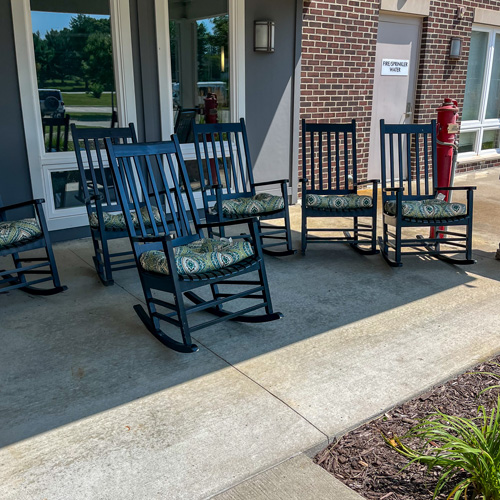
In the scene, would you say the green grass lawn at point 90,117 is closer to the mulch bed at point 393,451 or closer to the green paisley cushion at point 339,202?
the green paisley cushion at point 339,202

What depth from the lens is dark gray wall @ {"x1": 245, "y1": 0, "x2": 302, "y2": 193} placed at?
544cm

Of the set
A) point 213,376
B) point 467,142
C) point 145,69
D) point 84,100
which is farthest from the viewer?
point 467,142

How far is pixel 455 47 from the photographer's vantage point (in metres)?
7.38

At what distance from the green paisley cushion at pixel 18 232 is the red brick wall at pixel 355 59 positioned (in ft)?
11.6

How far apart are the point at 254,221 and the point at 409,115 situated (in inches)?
202

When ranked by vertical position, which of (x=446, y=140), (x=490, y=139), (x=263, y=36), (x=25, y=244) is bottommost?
(x=25, y=244)

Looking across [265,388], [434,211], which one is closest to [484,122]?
[434,211]

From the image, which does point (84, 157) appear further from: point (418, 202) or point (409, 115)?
point (409, 115)

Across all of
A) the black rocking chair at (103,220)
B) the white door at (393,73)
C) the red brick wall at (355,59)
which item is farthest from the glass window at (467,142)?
the black rocking chair at (103,220)

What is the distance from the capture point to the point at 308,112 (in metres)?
6.08

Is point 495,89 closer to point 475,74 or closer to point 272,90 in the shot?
point 475,74

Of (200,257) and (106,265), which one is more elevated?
(200,257)

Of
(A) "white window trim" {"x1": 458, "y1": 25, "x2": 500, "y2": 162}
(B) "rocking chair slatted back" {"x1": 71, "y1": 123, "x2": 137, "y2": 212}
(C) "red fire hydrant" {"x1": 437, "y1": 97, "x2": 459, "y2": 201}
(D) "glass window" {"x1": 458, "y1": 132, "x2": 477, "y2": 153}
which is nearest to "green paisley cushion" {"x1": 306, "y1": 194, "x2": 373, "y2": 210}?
(C) "red fire hydrant" {"x1": 437, "y1": 97, "x2": 459, "y2": 201}

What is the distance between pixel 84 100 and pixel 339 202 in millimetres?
2366
